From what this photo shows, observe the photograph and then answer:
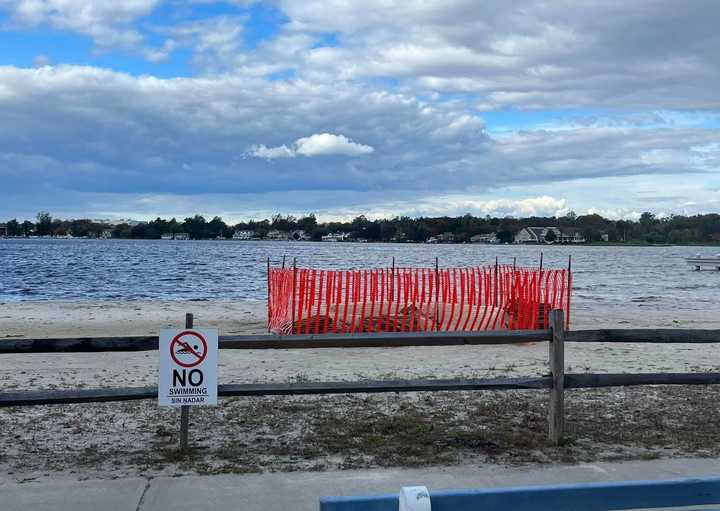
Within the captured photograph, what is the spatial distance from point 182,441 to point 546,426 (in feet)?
10.9

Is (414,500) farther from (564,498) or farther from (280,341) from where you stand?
(280,341)

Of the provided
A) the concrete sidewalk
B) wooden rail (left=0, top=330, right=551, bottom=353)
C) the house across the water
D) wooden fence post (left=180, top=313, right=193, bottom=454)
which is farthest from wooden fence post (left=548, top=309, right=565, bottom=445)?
the house across the water

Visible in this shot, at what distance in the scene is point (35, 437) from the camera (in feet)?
22.8

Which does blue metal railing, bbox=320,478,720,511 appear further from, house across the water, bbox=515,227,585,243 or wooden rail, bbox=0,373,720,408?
house across the water, bbox=515,227,585,243

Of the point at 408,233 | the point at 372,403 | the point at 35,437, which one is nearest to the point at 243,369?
the point at 372,403

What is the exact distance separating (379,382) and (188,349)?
1599 mm

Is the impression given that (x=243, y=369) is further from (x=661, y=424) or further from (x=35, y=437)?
(x=661, y=424)

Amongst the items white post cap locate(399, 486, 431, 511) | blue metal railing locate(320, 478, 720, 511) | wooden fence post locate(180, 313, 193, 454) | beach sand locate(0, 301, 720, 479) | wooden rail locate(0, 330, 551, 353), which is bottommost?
beach sand locate(0, 301, 720, 479)

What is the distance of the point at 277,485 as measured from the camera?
5547 mm

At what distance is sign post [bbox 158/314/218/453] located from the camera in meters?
6.38

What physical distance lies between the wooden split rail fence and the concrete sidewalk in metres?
0.75

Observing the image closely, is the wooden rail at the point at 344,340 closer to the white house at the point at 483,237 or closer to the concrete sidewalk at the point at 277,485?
the concrete sidewalk at the point at 277,485

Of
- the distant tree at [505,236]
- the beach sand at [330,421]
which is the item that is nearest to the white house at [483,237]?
the distant tree at [505,236]

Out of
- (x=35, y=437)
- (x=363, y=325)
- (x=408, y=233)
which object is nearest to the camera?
(x=35, y=437)
